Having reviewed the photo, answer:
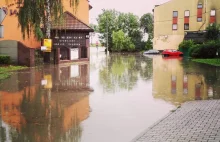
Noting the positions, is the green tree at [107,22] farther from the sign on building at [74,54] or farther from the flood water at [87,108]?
the flood water at [87,108]

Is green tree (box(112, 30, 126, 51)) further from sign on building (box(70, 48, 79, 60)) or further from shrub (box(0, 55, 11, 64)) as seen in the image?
shrub (box(0, 55, 11, 64))

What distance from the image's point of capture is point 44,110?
1052 cm

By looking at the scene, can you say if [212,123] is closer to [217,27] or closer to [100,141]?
[100,141]

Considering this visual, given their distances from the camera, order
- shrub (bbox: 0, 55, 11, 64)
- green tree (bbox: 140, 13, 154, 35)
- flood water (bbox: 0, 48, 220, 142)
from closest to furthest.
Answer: flood water (bbox: 0, 48, 220, 142)
shrub (bbox: 0, 55, 11, 64)
green tree (bbox: 140, 13, 154, 35)

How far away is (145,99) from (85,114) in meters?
3.46

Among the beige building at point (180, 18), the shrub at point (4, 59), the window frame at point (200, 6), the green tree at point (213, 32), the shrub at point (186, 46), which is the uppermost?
the window frame at point (200, 6)

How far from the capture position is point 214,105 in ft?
35.6

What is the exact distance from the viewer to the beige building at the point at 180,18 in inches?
2495

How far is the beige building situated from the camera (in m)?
63.4

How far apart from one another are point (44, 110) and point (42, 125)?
75.6 inches

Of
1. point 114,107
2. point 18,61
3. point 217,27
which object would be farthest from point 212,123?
point 217,27

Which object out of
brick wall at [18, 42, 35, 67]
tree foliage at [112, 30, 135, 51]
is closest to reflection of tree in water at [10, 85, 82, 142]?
brick wall at [18, 42, 35, 67]

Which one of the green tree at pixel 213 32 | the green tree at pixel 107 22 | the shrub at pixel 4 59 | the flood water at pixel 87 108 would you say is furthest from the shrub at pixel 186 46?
the flood water at pixel 87 108

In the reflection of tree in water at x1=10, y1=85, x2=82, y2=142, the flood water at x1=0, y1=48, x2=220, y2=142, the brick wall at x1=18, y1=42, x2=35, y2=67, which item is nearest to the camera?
the reflection of tree in water at x1=10, y1=85, x2=82, y2=142
